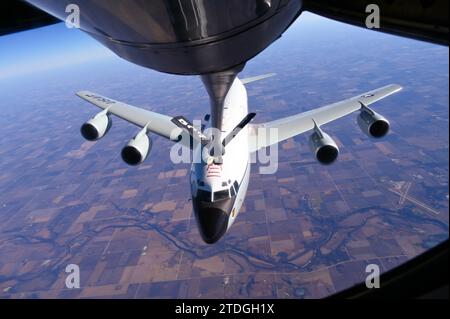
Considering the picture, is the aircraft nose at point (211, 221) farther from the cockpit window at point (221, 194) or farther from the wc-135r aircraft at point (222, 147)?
the cockpit window at point (221, 194)

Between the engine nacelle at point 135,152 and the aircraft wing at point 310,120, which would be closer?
the engine nacelle at point 135,152

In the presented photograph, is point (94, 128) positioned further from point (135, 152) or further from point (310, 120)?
point (310, 120)

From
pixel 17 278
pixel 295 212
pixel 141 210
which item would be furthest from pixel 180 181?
pixel 17 278

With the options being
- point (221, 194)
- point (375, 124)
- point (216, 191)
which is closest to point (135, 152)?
point (216, 191)

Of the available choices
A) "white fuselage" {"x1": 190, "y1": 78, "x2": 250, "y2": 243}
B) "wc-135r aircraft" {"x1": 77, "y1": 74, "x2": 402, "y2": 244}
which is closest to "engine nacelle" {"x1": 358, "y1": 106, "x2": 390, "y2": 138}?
"wc-135r aircraft" {"x1": 77, "y1": 74, "x2": 402, "y2": 244}

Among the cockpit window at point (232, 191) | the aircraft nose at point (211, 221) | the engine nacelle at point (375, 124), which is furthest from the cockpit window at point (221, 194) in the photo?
the engine nacelle at point (375, 124)

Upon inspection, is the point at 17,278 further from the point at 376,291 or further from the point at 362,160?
the point at 362,160
